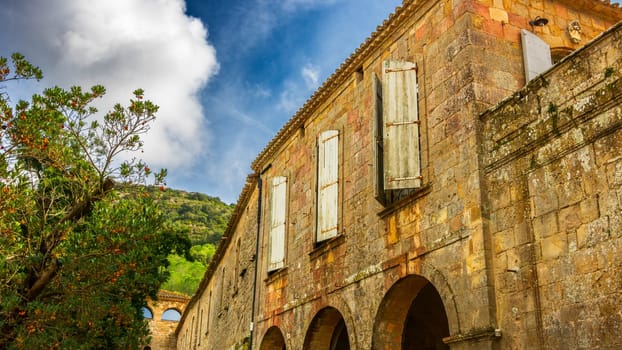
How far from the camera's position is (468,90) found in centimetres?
826

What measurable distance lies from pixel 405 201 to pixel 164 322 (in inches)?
1449

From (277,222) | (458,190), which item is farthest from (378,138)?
(277,222)

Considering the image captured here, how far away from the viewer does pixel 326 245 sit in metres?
11.3

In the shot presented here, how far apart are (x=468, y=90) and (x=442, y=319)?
17.1 feet

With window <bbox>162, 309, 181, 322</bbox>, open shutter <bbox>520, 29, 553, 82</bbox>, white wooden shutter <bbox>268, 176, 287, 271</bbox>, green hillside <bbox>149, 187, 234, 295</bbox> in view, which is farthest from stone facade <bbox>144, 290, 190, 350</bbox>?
open shutter <bbox>520, 29, 553, 82</bbox>

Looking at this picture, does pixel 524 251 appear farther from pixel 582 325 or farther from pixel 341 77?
pixel 341 77

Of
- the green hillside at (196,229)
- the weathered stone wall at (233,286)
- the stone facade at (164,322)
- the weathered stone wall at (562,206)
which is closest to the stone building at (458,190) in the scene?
the weathered stone wall at (562,206)

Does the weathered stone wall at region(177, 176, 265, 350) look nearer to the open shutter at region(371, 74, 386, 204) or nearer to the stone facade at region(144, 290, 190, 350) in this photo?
the open shutter at region(371, 74, 386, 204)

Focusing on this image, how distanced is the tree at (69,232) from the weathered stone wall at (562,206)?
18.0 ft

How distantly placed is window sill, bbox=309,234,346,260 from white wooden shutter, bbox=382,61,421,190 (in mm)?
2105

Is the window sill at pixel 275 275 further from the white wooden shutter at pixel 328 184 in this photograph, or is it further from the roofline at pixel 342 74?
the roofline at pixel 342 74

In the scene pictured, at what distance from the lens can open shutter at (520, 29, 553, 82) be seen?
8.48m

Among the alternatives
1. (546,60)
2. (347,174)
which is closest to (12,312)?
(347,174)

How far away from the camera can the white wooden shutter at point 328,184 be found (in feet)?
36.8
